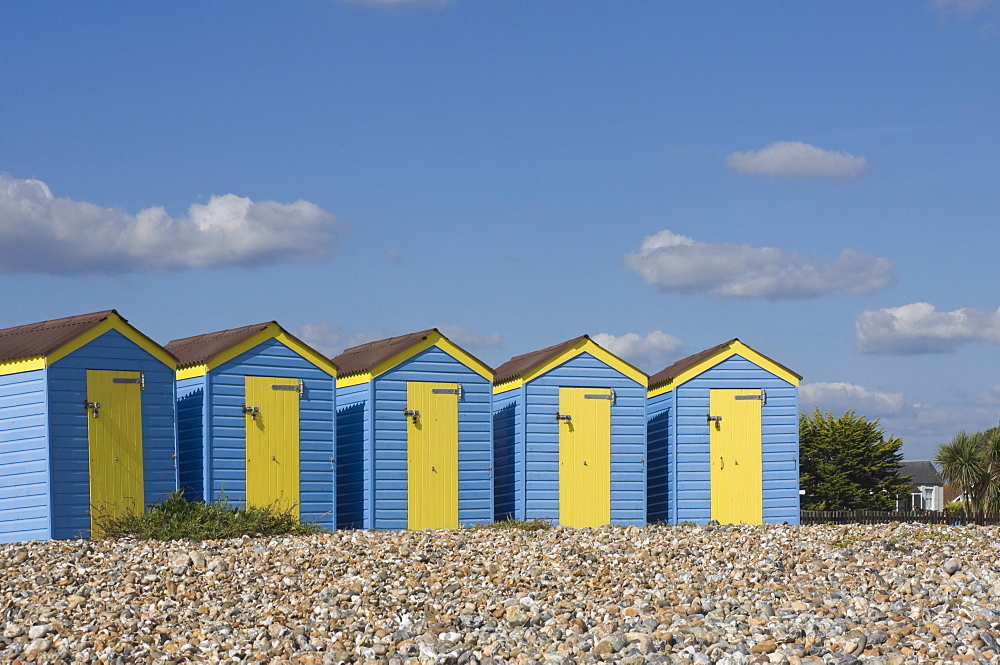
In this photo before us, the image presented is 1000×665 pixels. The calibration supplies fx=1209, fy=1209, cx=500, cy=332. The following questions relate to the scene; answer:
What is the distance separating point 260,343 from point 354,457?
7.93 feet

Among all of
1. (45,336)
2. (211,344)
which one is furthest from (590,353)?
(45,336)

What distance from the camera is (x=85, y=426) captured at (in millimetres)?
15359

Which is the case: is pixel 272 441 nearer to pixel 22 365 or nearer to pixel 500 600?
pixel 22 365

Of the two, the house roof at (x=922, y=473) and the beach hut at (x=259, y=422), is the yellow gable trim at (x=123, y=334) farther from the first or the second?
the house roof at (x=922, y=473)

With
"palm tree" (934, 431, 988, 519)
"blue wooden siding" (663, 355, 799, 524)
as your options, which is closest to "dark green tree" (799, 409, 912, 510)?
"palm tree" (934, 431, 988, 519)

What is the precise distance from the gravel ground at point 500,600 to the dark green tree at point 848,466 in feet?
69.3

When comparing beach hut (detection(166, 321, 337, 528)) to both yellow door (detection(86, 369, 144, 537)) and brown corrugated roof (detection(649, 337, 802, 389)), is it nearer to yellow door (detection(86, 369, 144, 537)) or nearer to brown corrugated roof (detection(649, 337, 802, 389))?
yellow door (detection(86, 369, 144, 537))

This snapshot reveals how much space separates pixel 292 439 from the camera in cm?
1711

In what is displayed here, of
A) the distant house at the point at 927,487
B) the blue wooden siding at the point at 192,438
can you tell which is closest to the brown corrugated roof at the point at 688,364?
the blue wooden siding at the point at 192,438

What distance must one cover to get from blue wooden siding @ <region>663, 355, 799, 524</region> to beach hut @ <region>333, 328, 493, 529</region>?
3533mm

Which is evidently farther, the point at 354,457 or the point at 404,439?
the point at 354,457

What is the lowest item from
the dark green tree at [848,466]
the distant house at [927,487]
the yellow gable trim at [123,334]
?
the distant house at [927,487]

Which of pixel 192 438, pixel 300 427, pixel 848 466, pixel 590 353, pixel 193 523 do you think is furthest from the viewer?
pixel 848 466

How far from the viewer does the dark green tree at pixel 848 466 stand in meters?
34.0
